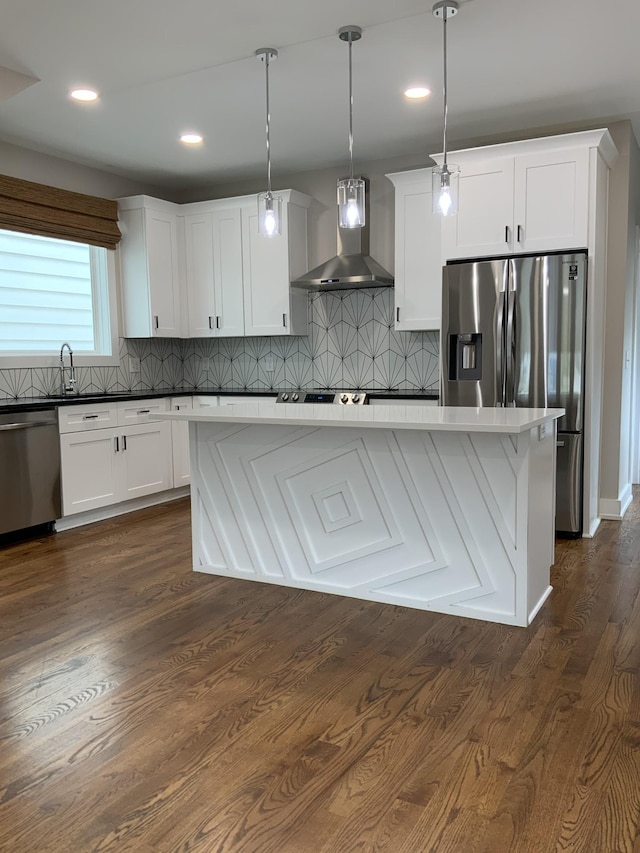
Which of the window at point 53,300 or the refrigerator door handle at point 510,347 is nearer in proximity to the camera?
the refrigerator door handle at point 510,347

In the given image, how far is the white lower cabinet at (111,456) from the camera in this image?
4613mm

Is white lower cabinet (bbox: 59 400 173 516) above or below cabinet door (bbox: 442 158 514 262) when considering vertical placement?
below

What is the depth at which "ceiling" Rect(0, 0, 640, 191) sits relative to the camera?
2.96m

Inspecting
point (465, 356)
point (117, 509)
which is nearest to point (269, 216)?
point (465, 356)

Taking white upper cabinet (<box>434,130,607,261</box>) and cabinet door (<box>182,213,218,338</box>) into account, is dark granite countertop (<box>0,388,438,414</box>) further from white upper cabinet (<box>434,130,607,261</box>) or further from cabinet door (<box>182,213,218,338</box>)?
white upper cabinet (<box>434,130,607,261</box>)

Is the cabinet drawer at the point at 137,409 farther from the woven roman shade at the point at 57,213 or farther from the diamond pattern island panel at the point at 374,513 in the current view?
the diamond pattern island panel at the point at 374,513

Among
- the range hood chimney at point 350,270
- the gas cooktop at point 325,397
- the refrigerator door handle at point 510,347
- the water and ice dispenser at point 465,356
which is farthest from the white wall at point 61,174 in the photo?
the refrigerator door handle at point 510,347

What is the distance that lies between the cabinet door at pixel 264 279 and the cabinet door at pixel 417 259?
3.23 ft

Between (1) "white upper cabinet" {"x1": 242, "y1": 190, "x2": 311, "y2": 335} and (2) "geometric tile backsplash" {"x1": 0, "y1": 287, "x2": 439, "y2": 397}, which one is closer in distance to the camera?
(2) "geometric tile backsplash" {"x1": 0, "y1": 287, "x2": 439, "y2": 397}

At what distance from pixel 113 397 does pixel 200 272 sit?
1489 millimetres

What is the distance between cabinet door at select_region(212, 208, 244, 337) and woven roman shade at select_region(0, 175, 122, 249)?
794 mm

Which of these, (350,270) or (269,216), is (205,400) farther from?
(269,216)

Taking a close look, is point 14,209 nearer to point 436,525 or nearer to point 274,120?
point 274,120

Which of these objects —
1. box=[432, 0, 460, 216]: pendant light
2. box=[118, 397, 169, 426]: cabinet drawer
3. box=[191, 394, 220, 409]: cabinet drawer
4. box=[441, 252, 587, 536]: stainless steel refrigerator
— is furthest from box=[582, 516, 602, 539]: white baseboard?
box=[118, 397, 169, 426]: cabinet drawer
